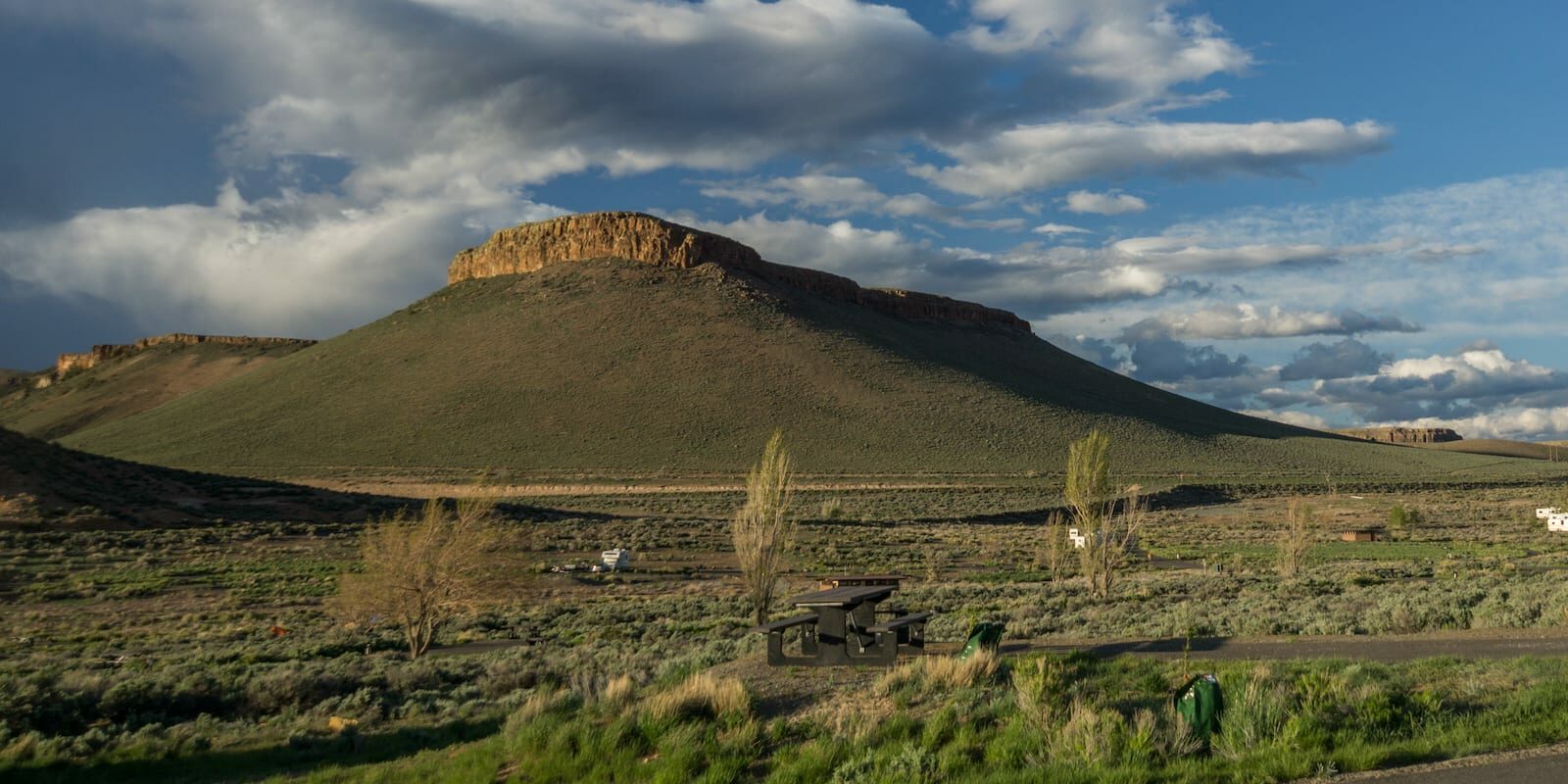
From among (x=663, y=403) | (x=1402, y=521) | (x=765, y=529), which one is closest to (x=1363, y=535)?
(x=1402, y=521)

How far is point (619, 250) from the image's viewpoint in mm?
115625

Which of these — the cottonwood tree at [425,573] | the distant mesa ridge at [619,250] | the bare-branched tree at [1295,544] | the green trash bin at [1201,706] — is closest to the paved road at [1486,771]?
the green trash bin at [1201,706]

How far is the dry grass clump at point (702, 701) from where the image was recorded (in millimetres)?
9391

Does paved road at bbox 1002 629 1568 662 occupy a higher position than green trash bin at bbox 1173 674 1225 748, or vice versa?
green trash bin at bbox 1173 674 1225 748

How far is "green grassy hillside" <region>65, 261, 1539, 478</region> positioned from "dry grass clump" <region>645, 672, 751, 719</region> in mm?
65650

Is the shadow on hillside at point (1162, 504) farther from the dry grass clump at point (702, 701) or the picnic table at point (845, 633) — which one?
the dry grass clump at point (702, 701)

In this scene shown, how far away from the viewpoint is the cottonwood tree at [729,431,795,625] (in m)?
20.5

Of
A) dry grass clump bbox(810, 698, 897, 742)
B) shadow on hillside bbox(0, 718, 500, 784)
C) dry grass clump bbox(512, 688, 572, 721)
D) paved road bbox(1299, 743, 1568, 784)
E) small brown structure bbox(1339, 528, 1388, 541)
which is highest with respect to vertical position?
paved road bbox(1299, 743, 1568, 784)

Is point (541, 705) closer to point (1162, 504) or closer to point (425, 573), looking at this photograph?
point (425, 573)

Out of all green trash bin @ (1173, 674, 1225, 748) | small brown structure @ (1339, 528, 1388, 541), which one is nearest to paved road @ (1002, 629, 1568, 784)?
green trash bin @ (1173, 674, 1225, 748)

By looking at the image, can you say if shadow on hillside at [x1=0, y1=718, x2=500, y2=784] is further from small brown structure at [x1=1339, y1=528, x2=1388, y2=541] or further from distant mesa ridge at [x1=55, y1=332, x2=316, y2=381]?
distant mesa ridge at [x1=55, y1=332, x2=316, y2=381]

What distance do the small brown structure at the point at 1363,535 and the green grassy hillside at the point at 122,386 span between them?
Result: 11993 centimetres

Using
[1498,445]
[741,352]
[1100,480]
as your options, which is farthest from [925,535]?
[1498,445]

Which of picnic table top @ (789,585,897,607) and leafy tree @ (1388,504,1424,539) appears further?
leafy tree @ (1388,504,1424,539)
